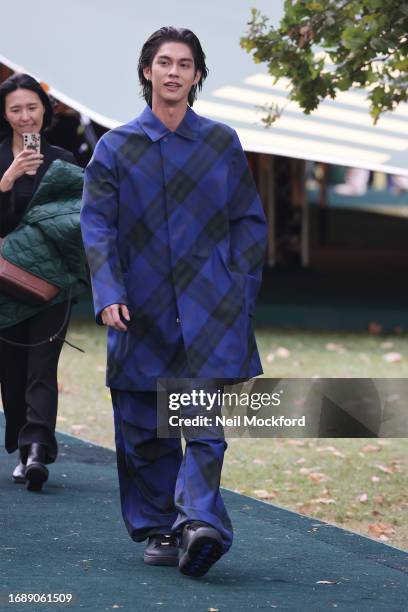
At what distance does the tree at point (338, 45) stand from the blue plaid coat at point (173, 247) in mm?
1872

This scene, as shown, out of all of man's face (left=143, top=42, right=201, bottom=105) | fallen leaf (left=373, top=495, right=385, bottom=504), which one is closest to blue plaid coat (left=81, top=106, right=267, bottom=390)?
man's face (left=143, top=42, right=201, bottom=105)

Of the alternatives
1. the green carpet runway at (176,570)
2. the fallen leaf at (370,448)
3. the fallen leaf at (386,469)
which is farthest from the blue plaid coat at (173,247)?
the fallen leaf at (370,448)

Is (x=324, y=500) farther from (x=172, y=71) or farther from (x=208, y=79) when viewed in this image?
(x=208, y=79)

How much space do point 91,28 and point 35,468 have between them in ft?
35.1

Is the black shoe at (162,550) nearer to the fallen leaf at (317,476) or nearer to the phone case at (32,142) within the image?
the phone case at (32,142)

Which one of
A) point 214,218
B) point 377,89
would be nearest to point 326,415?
point 377,89

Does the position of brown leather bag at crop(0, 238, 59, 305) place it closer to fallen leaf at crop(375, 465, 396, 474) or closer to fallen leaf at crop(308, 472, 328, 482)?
fallen leaf at crop(308, 472, 328, 482)

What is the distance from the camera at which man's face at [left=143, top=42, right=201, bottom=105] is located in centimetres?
512

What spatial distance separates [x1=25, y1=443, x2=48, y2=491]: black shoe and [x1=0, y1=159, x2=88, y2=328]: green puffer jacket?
2.01 feet

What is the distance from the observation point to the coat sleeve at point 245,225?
5.19 metres

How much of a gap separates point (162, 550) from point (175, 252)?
43.9 inches

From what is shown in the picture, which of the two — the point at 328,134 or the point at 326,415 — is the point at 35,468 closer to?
the point at 326,415

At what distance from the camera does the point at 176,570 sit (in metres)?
5.22

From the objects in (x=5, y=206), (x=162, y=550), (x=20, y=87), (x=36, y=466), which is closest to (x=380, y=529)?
(x=36, y=466)
